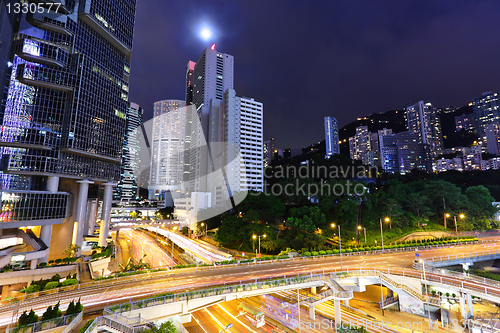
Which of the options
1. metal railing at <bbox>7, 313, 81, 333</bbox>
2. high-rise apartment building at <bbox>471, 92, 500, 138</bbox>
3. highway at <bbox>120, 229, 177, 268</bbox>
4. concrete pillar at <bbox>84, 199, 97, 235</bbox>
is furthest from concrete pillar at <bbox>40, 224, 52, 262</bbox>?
high-rise apartment building at <bbox>471, 92, 500, 138</bbox>

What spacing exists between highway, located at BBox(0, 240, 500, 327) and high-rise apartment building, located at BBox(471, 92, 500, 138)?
598 feet

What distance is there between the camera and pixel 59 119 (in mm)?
48531

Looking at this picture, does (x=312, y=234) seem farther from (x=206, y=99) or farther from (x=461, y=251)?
(x=206, y=99)

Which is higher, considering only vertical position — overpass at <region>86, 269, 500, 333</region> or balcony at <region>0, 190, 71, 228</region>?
balcony at <region>0, 190, 71, 228</region>

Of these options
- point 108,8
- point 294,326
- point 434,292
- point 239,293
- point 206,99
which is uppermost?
point 206,99

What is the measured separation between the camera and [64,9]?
48625 millimetres

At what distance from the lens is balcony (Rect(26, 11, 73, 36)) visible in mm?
46075

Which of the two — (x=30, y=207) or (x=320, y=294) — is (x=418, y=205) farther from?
(x=30, y=207)

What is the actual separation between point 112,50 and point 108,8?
8868 millimetres

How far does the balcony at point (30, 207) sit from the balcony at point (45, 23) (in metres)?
31.6

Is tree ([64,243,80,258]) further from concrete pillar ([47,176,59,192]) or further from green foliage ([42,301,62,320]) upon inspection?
green foliage ([42,301,62,320])

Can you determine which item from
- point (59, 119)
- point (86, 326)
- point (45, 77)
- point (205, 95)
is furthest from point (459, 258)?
point (205, 95)

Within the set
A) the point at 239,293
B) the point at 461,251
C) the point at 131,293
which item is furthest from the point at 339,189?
the point at 131,293

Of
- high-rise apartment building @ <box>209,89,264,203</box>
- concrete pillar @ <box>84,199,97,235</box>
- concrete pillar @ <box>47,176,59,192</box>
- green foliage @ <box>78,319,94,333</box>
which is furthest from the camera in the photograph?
high-rise apartment building @ <box>209,89,264,203</box>
